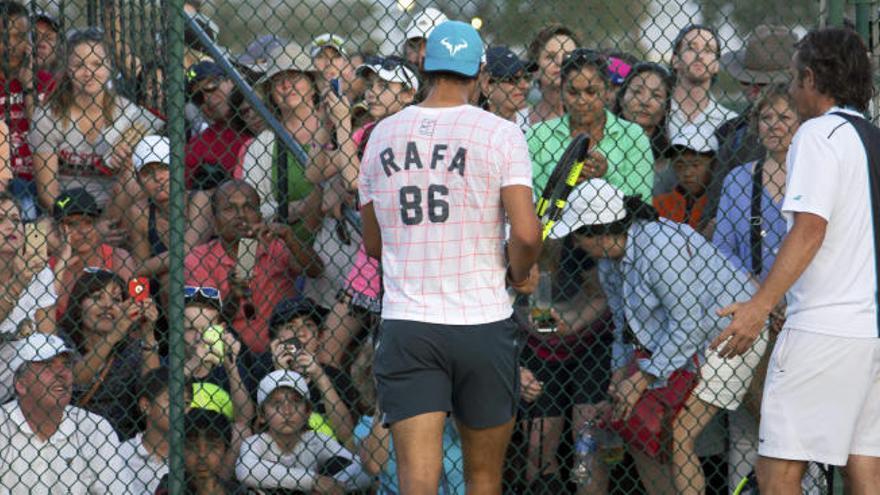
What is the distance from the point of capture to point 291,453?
6.46m

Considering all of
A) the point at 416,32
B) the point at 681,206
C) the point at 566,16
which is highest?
the point at 566,16

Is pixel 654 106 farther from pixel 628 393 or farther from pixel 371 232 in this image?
pixel 371 232

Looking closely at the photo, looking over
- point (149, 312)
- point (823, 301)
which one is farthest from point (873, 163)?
point (149, 312)

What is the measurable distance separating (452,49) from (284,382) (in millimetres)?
2052

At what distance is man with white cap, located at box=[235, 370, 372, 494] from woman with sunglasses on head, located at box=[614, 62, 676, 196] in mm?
1841

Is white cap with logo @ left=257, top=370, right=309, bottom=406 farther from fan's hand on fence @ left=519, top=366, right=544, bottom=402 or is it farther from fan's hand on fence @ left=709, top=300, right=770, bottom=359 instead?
fan's hand on fence @ left=709, top=300, right=770, bottom=359

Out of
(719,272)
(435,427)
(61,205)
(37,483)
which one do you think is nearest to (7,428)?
(37,483)

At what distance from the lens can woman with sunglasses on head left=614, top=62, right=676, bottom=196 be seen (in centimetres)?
693

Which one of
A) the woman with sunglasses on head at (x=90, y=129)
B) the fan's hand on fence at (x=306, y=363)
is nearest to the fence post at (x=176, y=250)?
the fan's hand on fence at (x=306, y=363)

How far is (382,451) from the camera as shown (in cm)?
631

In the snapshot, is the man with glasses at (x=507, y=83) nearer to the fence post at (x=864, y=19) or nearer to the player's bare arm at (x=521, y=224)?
the fence post at (x=864, y=19)

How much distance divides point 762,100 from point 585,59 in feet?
2.56

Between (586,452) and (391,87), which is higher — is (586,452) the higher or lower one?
the lower one

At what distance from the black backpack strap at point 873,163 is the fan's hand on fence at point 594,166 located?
1654 mm
